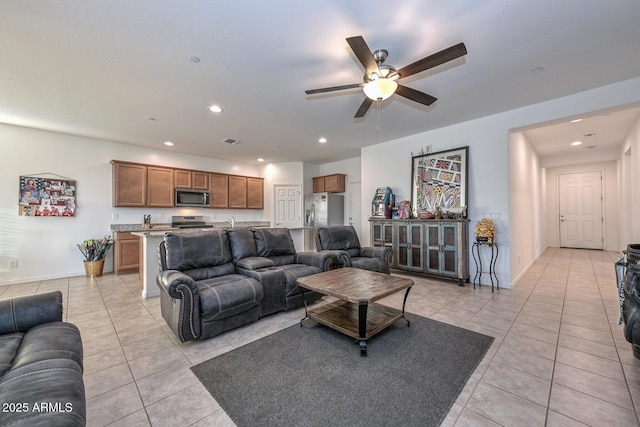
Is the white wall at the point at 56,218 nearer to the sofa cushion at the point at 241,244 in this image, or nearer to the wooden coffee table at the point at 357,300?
the sofa cushion at the point at 241,244

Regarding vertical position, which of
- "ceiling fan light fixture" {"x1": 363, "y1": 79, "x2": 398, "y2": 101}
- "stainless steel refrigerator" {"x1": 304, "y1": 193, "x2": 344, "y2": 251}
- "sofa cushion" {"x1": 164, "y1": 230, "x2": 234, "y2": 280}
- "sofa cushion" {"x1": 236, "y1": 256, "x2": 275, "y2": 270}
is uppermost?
"ceiling fan light fixture" {"x1": 363, "y1": 79, "x2": 398, "y2": 101}

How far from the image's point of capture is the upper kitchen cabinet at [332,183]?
7117mm

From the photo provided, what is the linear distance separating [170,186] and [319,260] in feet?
14.7

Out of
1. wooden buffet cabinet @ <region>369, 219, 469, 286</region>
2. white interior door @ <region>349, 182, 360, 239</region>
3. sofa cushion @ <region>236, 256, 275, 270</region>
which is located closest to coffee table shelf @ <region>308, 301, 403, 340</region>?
sofa cushion @ <region>236, 256, 275, 270</region>

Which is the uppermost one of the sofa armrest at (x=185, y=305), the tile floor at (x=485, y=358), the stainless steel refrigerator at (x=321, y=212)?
the stainless steel refrigerator at (x=321, y=212)

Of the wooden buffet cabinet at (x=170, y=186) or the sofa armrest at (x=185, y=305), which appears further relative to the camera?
the wooden buffet cabinet at (x=170, y=186)

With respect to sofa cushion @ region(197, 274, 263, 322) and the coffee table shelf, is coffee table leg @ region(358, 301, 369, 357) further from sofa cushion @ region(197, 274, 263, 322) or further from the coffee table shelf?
sofa cushion @ region(197, 274, 263, 322)

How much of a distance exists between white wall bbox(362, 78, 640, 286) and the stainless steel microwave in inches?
187

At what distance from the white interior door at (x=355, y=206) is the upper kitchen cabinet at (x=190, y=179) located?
12.8ft

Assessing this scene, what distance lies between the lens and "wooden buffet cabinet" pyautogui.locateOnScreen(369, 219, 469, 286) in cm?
404

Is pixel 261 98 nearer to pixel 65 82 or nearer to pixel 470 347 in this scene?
pixel 65 82

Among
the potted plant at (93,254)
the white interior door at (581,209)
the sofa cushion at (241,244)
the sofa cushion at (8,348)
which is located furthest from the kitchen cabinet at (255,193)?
the white interior door at (581,209)

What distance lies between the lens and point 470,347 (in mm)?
2207

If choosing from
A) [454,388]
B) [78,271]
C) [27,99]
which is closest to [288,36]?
[454,388]
